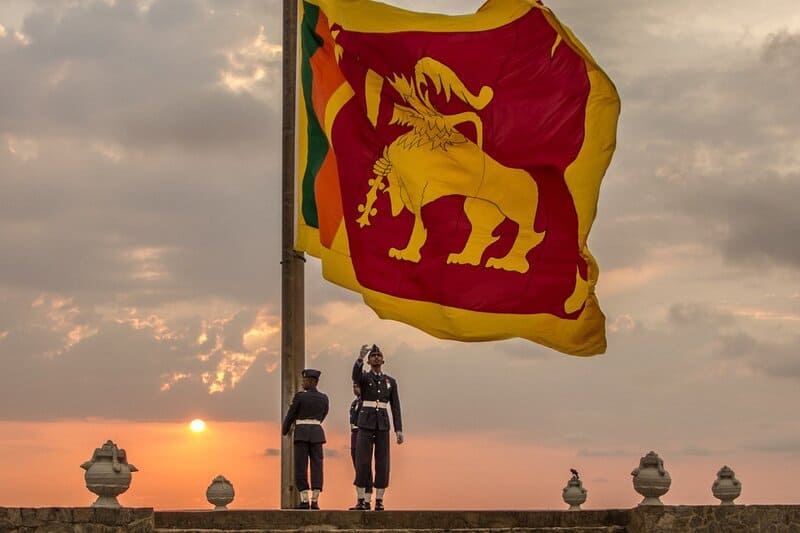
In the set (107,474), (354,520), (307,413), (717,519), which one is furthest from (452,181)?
(107,474)

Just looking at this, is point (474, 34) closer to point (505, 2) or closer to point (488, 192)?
point (505, 2)

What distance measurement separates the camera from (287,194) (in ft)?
67.5

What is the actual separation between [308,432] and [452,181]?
372 cm

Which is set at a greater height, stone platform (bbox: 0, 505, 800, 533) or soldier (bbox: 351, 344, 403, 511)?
soldier (bbox: 351, 344, 403, 511)

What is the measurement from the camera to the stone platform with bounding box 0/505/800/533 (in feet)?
57.5

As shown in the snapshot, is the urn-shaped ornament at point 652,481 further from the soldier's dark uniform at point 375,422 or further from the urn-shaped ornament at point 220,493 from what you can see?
the urn-shaped ornament at point 220,493

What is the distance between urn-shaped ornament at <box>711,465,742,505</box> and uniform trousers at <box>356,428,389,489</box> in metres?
4.37

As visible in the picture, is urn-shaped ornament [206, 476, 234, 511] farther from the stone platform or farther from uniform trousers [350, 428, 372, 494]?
the stone platform

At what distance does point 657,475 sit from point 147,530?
6172mm

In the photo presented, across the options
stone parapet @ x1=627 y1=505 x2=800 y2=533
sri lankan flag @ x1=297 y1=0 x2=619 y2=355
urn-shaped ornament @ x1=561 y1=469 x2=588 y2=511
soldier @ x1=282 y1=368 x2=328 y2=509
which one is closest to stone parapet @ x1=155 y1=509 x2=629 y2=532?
stone parapet @ x1=627 y1=505 x2=800 y2=533

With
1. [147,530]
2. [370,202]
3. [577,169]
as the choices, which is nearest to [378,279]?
[370,202]

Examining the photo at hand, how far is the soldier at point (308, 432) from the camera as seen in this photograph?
20094 mm

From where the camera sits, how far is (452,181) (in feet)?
70.4

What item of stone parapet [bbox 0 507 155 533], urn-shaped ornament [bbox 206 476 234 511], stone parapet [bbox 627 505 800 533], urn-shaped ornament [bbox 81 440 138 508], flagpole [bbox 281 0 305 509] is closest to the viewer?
stone parapet [bbox 0 507 155 533]
